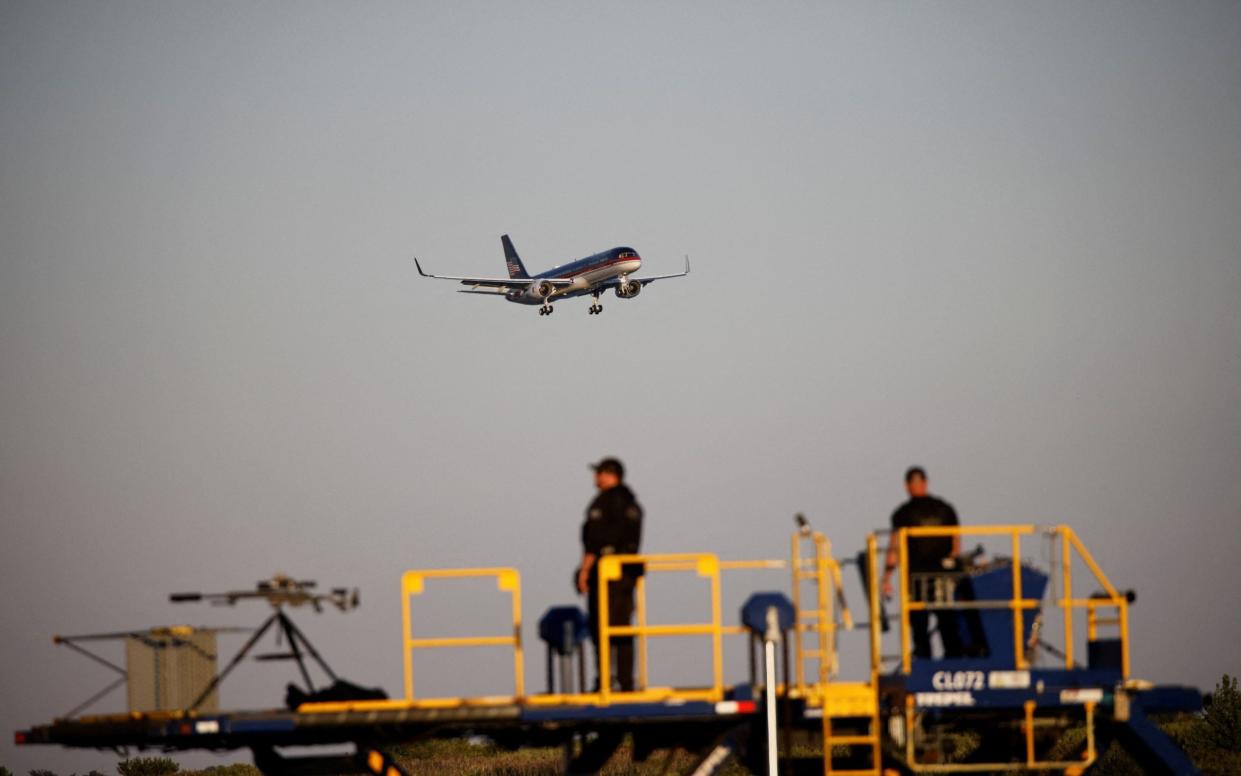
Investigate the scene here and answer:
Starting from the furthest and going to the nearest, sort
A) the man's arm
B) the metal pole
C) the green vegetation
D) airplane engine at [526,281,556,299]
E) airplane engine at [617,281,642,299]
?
1. airplane engine at [526,281,556,299]
2. airplane engine at [617,281,642,299]
3. the green vegetation
4. the man's arm
5. the metal pole

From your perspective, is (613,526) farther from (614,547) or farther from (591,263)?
(591,263)

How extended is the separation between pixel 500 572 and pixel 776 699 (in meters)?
2.09

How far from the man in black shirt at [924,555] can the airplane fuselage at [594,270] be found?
60163 mm

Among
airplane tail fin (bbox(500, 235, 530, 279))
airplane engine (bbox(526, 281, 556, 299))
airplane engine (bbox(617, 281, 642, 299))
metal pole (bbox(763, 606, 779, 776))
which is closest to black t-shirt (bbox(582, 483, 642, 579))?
metal pole (bbox(763, 606, 779, 776))

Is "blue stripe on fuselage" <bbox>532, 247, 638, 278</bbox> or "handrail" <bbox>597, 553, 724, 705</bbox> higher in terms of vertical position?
"blue stripe on fuselage" <bbox>532, 247, 638, 278</bbox>

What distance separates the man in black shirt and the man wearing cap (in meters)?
1.83

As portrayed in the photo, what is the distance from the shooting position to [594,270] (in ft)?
245

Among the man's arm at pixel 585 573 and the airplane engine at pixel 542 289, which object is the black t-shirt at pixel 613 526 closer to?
the man's arm at pixel 585 573

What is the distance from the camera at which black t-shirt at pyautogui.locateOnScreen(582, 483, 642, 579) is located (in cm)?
1330

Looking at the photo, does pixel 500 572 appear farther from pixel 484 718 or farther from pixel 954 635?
pixel 954 635

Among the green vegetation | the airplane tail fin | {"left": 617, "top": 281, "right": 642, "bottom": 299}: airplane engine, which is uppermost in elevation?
the airplane tail fin

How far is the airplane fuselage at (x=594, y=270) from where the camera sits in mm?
73812

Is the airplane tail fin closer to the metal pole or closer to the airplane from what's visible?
the airplane

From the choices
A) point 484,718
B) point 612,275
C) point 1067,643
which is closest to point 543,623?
point 484,718
